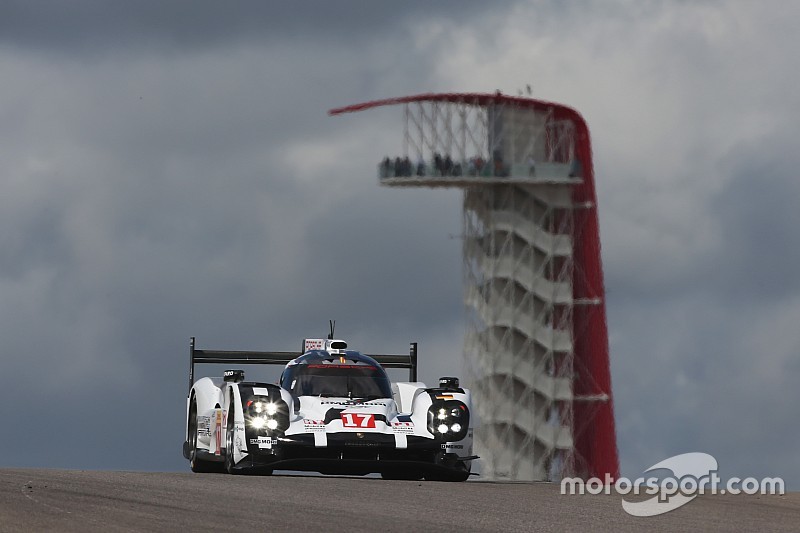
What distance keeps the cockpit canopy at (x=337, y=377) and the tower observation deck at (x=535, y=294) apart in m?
65.1

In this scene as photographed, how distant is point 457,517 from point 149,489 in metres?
5.11

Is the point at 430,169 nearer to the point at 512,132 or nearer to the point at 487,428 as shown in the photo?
the point at 512,132

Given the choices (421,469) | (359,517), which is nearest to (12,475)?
(421,469)

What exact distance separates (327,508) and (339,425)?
27.6 feet

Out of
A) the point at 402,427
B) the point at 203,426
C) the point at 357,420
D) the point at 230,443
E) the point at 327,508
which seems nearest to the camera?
the point at 327,508

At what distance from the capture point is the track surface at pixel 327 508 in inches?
593

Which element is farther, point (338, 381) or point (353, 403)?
point (338, 381)

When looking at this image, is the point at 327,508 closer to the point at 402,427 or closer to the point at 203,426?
the point at 402,427

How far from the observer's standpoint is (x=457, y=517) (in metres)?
16.2

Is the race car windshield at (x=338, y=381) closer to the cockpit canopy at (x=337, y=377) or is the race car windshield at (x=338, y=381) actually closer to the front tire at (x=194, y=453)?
the cockpit canopy at (x=337, y=377)

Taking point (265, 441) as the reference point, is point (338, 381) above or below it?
above

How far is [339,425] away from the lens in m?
25.5

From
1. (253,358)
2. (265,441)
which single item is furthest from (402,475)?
(253,358)

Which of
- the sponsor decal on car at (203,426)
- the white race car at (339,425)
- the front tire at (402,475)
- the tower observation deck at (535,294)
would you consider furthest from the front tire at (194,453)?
the tower observation deck at (535,294)
